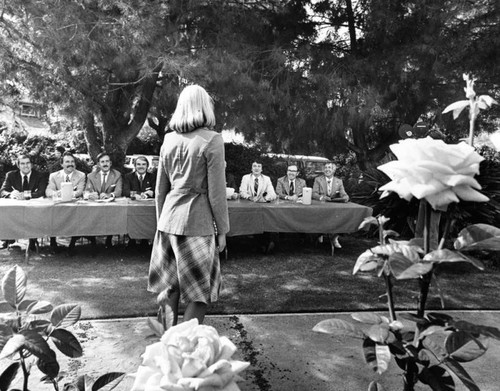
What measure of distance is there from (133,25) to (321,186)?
3.33m

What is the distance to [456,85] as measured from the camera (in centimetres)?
664

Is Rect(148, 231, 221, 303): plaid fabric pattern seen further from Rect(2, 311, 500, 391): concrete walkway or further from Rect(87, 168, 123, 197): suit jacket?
Rect(87, 168, 123, 197): suit jacket

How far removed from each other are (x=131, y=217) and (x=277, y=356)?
9.45ft

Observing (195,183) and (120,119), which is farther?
(120,119)

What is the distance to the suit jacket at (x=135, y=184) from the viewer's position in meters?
6.13

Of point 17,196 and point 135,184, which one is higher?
point 135,184

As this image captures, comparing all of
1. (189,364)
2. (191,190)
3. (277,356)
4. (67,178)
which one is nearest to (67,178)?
(67,178)

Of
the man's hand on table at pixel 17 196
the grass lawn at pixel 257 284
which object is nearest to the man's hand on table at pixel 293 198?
the grass lawn at pixel 257 284

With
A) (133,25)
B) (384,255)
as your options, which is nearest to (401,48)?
(133,25)

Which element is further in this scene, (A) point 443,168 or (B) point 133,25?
(B) point 133,25

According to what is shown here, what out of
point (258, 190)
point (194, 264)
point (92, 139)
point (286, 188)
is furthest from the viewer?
point (92, 139)

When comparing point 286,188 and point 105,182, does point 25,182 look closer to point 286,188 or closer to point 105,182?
point 105,182

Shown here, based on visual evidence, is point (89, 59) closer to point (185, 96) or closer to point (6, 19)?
point (6, 19)

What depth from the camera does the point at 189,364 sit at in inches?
24.2
